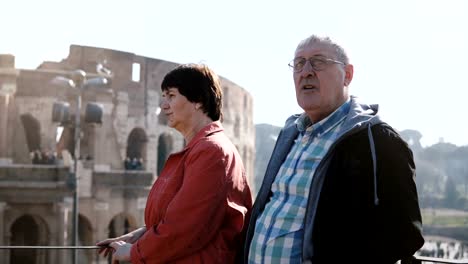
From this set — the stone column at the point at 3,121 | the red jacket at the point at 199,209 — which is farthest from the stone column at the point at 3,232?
the red jacket at the point at 199,209

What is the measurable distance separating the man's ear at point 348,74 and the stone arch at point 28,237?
19.8 m

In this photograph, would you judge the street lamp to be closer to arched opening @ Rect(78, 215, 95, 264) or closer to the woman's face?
arched opening @ Rect(78, 215, 95, 264)

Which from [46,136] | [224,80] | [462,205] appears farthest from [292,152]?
[462,205]

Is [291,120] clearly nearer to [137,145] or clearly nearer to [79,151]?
[79,151]

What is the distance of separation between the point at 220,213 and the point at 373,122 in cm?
97

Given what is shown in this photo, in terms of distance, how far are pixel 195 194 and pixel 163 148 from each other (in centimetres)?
2465

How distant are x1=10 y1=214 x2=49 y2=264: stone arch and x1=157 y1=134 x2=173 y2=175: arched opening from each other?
240 inches

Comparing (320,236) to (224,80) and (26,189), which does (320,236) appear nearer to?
(26,189)

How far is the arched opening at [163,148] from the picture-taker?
26.9m

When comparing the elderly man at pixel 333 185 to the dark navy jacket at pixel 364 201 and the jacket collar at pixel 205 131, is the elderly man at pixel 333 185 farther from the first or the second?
the jacket collar at pixel 205 131

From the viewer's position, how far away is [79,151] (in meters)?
23.0

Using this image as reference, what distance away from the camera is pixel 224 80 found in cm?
2920

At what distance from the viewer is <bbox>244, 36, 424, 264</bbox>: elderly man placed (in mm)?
2744

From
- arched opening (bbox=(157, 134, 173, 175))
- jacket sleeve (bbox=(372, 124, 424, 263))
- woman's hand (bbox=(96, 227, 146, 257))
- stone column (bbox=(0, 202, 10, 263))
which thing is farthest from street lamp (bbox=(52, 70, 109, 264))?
jacket sleeve (bbox=(372, 124, 424, 263))
